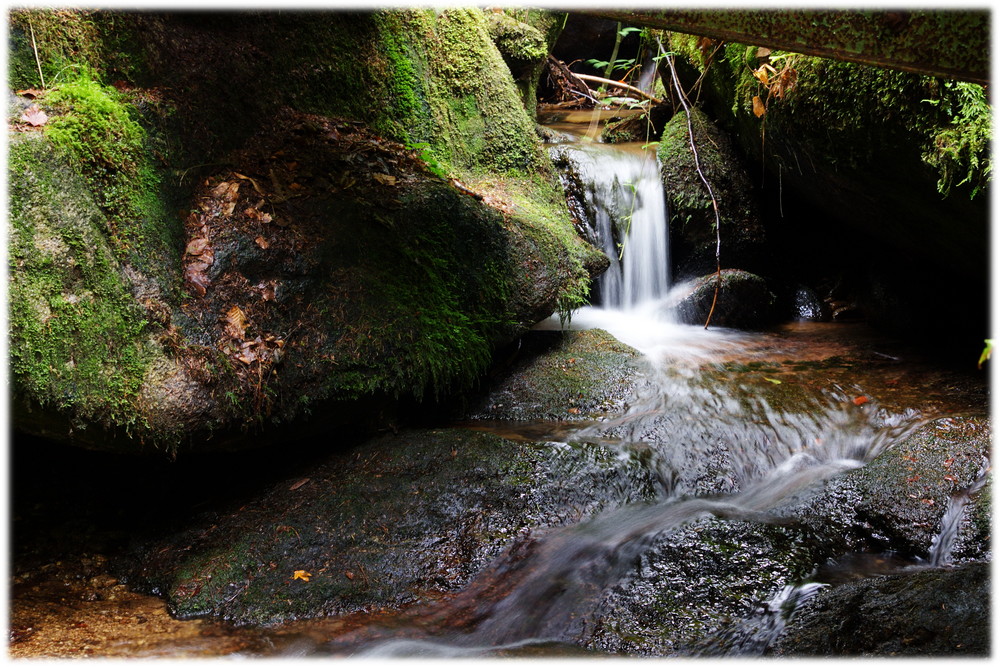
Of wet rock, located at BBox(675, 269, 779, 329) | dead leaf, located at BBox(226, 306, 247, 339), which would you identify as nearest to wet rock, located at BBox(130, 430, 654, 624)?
dead leaf, located at BBox(226, 306, 247, 339)

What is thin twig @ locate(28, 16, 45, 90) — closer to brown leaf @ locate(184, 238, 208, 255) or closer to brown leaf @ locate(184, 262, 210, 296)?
brown leaf @ locate(184, 238, 208, 255)

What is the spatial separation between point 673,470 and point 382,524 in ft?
6.08

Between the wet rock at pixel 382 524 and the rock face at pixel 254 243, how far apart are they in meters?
0.47

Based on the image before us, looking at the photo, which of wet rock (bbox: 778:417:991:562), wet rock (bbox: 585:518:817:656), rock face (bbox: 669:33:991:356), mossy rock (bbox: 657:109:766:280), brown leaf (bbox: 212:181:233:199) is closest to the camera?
wet rock (bbox: 585:518:817:656)

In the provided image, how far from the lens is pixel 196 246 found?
3771 mm

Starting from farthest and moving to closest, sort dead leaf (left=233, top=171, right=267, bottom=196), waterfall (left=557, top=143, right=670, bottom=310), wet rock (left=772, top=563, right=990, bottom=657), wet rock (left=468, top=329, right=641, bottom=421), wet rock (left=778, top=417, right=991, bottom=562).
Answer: waterfall (left=557, top=143, right=670, bottom=310) → wet rock (left=468, top=329, right=641, bottom=421) → dead leaf (left=233, top=171, right=267, bottom=196) → wet rock (left=778, top=417, right=991, bottom=562) → wet rock (left=772, top=563, right=990, bottom=657)

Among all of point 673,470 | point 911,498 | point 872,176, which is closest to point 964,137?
point 872,176

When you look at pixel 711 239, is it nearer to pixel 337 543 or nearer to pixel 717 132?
pixel 717 132

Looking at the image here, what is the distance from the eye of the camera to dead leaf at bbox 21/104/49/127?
325 cm

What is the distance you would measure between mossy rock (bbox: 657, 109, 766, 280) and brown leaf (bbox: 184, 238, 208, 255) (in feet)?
18.3

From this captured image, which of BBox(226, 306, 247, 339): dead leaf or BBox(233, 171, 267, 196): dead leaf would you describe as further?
BBox(233, 171, 267, 196): dead leaf

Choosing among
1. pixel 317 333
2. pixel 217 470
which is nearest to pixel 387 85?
pixel 317 333

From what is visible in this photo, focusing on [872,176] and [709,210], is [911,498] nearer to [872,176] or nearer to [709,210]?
[872,176]

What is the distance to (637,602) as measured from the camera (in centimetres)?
318
